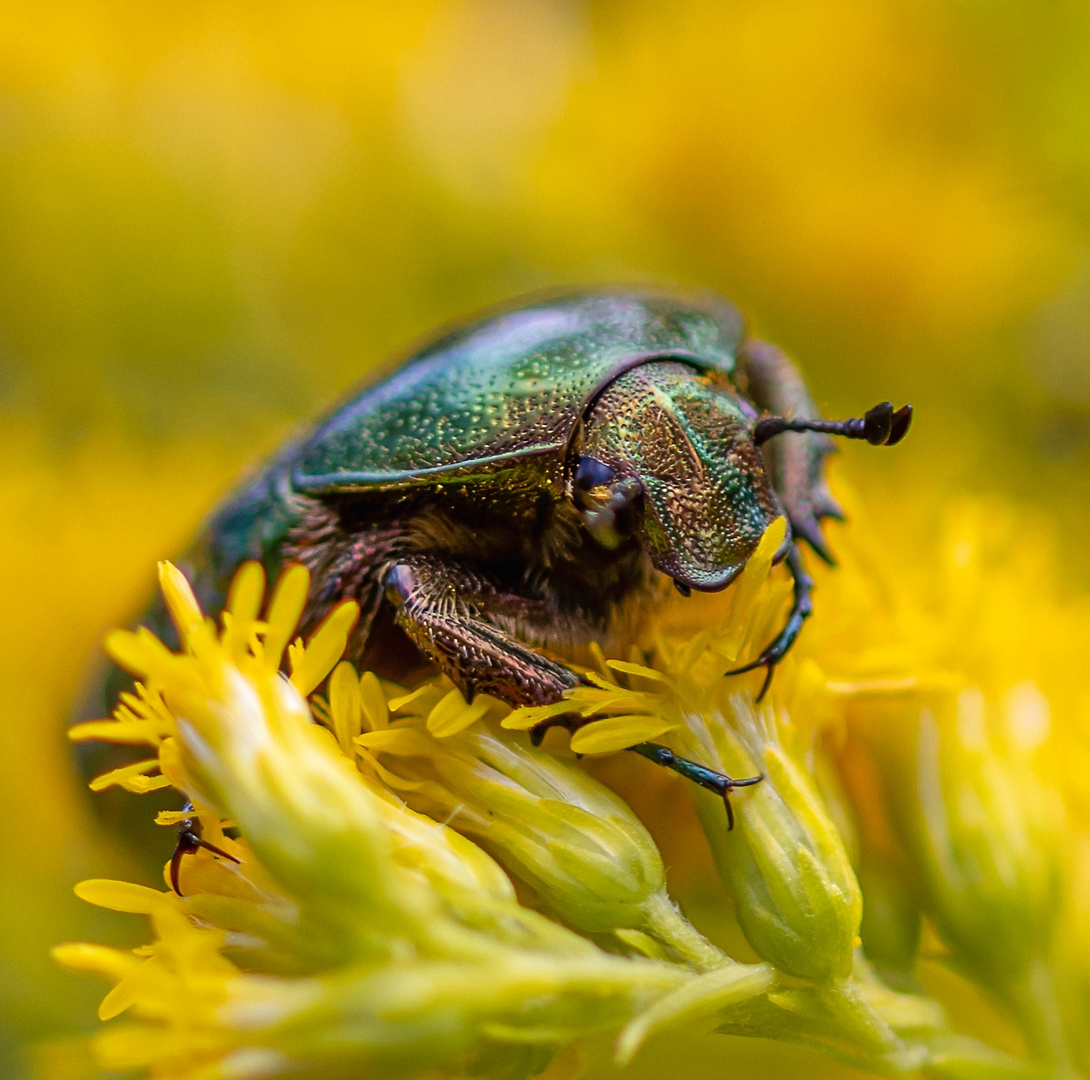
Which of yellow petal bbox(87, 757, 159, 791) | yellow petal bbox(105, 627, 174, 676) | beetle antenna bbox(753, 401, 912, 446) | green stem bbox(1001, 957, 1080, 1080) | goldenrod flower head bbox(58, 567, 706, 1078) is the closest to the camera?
goldenrod flower head bbox(58, 567, 706, 1078)

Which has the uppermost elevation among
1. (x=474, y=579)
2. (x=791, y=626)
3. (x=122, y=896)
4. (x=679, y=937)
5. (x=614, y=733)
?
(x=474, y=579)

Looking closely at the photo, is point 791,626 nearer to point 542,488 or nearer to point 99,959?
point 542,488

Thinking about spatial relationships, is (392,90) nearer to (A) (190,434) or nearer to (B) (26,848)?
(A) (190,434)

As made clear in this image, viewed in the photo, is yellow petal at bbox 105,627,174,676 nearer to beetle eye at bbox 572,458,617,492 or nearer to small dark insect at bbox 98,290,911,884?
small dark insect at bbox 98,290,911,884

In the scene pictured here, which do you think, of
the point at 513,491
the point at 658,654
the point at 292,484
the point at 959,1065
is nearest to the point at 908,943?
the point at 959,1065

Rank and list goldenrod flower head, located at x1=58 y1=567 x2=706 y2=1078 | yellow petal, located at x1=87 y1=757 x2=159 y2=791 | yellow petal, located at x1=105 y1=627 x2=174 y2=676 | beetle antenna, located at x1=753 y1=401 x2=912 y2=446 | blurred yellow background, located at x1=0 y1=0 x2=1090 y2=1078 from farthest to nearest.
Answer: blurred yellow background, located at x1=0 y1=0 x2=1090 y2=1078 → beetle antenna, located at x1=753 y1=401 x2=912 y2=446 → yellow petal, located at x1=87 y1=757 x2=159 y2=791 → yellow petal, located at x1=105 y1=627 x2=174 y2=676 → goldenrod flower head, located at x1=58 y1=567 x2=706 y2=1078

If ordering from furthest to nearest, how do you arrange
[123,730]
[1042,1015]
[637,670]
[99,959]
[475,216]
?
[475,216], [1042,1015], [637,670], [123,730], [99,959]

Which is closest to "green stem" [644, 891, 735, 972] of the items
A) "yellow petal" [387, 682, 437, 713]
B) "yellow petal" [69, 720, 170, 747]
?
"yellow petal" [387, 682, 437, 713]

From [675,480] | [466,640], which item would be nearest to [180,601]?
[466,640]

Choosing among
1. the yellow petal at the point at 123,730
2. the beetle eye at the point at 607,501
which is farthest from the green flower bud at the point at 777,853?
the yellow petal at the point at 123,730
